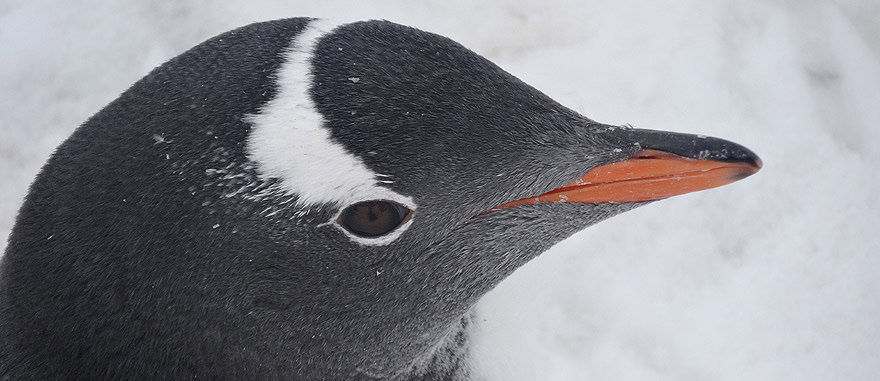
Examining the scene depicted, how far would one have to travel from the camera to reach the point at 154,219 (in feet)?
5.13

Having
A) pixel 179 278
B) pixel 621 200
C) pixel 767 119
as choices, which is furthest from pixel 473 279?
pixel 767 119

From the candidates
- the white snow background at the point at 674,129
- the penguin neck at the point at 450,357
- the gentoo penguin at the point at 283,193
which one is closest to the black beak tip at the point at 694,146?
the gentoo penguin at the point at 283,193

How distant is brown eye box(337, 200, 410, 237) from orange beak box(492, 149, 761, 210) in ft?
0.88

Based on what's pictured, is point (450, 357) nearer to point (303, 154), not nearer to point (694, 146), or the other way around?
point (694, 146)

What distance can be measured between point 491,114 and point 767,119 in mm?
1727

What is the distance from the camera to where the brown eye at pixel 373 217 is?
161cm

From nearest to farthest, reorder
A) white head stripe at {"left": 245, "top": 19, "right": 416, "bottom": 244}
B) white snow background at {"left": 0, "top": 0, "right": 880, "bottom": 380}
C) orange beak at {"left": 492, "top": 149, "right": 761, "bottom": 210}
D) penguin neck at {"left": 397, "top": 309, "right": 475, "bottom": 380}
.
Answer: white head stripe at {"left": 245, "top": 19, "right": 416, "bottom": 244}, orange beak at {"left": 492, "top": 149, "right": 761, "bottom": 210}, penguin neck at {"left": 397, "top": 309, "right": 475, "bottom": 380}, white snow background at {"left": 0, "top": 0, "right": 880, "bottom": 380}

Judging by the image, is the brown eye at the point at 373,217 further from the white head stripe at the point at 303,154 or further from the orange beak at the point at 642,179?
the orange beak at the point at 642,179

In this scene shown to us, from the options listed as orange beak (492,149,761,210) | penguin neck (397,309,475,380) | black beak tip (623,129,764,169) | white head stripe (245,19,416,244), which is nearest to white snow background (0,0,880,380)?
penguin neck (397,309,475,380)

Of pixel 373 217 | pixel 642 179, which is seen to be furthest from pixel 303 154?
pixel 642 179

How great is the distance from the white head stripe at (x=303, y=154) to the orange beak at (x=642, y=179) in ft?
1.28

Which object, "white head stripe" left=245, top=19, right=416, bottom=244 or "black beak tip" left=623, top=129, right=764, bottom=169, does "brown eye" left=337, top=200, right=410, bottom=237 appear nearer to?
"white head stripe" left=245, top=19, right=416, bottom=244

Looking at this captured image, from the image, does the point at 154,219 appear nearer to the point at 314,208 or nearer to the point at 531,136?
the point at 314,208

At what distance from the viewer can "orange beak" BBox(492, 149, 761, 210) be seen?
1.86m
